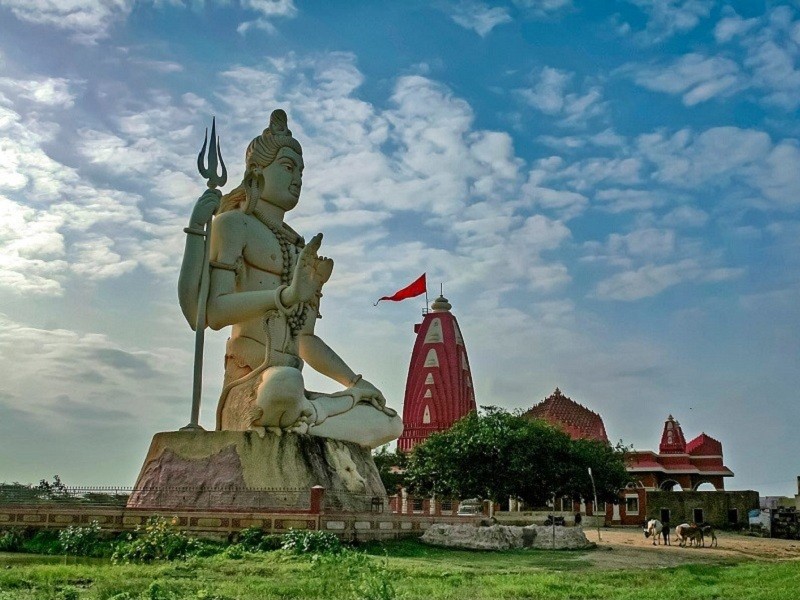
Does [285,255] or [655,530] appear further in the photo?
[655,530]

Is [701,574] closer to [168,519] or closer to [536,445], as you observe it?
[168,519]

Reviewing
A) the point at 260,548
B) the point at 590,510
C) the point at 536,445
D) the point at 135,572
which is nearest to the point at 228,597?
the point at 135,572

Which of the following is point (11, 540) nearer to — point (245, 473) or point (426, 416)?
point (245, 473)

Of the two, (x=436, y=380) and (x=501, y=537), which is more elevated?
(x=436, y=380)

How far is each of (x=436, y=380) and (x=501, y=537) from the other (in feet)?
103

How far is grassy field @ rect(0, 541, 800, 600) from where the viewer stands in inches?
369

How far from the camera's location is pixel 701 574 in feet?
41.0

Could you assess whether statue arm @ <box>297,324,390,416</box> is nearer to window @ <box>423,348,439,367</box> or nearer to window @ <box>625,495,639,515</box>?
window @ <box>625,495,639,515</box>

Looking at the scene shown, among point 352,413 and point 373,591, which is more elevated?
point 352,413

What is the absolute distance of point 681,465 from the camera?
144 feet

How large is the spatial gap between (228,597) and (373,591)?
1756 millimetres

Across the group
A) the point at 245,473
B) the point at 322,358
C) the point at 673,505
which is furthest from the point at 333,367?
the point at 673,505

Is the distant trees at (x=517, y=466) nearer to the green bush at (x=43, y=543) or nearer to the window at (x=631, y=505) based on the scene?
the window at (x=631, y=505)

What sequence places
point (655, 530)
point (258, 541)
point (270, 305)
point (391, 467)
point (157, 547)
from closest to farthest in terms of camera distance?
point (157, 547), point (258, 541), point (270, 305), point (655, 530), point (391, 467)
